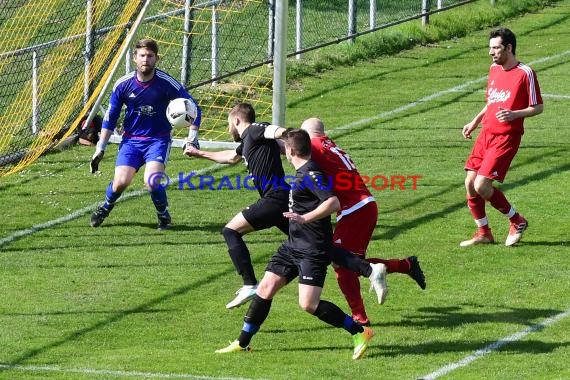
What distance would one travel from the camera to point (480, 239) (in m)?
13.5

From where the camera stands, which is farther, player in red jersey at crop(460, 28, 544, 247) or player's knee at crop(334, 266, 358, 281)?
player in red jersey at crop(460, 28, 544, 247)

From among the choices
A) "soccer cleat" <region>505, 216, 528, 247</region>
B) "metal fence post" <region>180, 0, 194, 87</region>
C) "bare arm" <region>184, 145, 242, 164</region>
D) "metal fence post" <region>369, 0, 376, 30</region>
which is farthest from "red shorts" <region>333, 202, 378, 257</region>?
"metal fence post" <region>369, 0, 376, 30</region>

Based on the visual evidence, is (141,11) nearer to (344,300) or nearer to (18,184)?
(18,184)

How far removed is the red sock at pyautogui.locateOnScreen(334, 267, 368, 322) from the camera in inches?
422

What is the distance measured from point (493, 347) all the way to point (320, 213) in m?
1.76

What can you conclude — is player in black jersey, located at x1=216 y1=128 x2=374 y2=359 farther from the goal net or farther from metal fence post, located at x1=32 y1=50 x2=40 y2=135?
metal fence post, located at x1=32 y1=50 x2=40 y2=135

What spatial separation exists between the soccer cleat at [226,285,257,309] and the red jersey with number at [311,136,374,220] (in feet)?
3.16

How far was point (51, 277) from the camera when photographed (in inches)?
495

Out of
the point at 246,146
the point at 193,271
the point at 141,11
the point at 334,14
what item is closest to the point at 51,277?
the point at 193,271

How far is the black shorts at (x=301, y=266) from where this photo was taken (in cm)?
1013

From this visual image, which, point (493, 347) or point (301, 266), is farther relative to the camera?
point (493, 347)

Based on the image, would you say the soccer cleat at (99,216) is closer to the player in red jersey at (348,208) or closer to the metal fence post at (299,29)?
the player in red jersey at (348,208)

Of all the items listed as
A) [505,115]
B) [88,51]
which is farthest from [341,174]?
[88,51]

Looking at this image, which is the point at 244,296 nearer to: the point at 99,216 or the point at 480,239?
the point at 480,239
